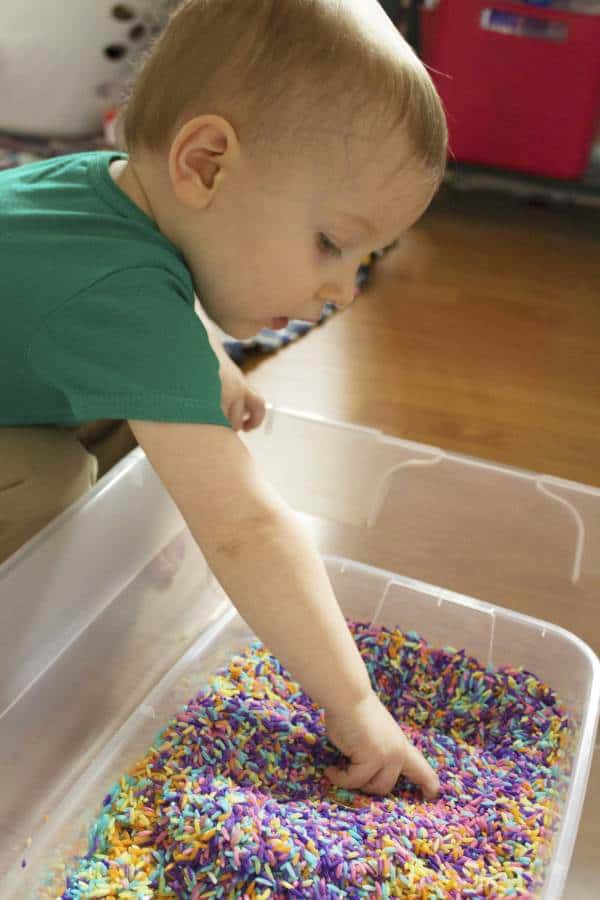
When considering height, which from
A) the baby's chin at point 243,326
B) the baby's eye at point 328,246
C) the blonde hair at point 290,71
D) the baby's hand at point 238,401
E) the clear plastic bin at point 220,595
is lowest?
the clear plastic bin at point 220,595

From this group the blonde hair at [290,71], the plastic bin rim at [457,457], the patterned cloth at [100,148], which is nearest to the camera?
the blonde hair at [290,71]

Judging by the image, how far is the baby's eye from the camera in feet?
2.28

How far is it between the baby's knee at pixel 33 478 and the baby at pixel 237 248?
0.12m

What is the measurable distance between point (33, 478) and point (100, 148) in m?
1.17

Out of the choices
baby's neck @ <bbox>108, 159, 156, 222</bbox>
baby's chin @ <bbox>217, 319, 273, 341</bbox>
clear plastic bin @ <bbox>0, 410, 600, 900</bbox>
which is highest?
baby's neck @ <bbox>108, 159, 156, 222</bbox>

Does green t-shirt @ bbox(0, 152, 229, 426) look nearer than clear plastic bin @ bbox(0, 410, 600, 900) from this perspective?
Yes

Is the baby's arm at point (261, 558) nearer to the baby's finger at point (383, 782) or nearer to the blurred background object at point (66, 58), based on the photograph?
the baby's finger at point (383, 782)

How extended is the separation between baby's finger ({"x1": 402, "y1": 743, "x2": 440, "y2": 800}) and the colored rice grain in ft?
0.04

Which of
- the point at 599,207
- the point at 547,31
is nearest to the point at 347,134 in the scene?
the point at 547,31

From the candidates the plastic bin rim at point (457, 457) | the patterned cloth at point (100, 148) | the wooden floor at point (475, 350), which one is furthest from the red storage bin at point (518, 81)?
the plastic bin rim at point (457, 457)

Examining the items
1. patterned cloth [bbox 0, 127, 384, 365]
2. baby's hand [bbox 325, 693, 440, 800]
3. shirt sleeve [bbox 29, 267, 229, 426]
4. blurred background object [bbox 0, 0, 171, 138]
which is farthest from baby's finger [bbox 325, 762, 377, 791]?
blurred background object [bbox 0, 0, 171, 138]

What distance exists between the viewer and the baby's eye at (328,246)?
69 centimetres

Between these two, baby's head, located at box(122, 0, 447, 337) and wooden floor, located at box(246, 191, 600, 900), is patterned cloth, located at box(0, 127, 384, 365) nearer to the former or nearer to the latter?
wooden floor, located at box(246, 191, 600, 900)

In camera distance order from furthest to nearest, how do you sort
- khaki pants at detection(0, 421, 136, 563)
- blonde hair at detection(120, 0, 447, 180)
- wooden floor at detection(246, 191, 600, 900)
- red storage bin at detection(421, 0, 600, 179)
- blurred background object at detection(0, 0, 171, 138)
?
1. blurred background object at detection(0, 0, 171, 138)
2. red storage bin at detection(421, 0, 600, 179)
3. wooden floor at detection(246, 191, 600, 900)
4. khaki pants at detection(0, 421, 136, 563)
5. blonde hair at detection(120, 0, 447, 180)
